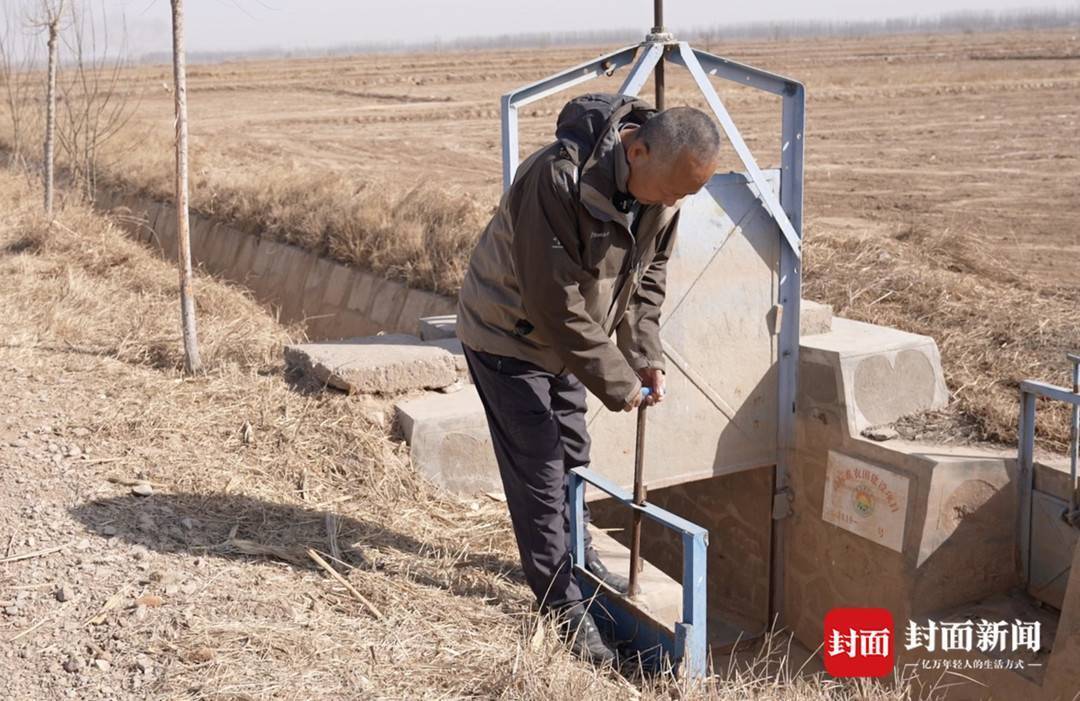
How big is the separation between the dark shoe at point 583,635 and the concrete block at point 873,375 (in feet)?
10.8

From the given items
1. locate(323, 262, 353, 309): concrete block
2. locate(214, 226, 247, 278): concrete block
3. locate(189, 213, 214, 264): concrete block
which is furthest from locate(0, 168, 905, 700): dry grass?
locate(189, 213, 214, 264): concrete block

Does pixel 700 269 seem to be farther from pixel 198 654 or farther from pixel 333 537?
pixel 198 654

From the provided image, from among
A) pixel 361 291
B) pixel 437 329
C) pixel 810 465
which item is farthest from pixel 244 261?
pixel 810 465

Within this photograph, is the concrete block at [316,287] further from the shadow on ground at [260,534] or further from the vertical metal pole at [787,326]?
the shadow on ground at [260,534]

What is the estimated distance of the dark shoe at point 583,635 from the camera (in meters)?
3.83

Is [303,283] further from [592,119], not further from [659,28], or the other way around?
[592,119]

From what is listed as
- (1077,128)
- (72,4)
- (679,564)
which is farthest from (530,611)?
(1077,128)

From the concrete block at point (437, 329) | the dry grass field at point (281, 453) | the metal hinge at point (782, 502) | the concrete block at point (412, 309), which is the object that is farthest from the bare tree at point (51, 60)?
the metal hinge at point (782, 502)

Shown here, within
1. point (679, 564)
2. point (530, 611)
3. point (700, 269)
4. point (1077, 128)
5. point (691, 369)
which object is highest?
point (1077, 128)

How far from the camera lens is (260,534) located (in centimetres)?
448

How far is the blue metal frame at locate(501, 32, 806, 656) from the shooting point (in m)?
5.70

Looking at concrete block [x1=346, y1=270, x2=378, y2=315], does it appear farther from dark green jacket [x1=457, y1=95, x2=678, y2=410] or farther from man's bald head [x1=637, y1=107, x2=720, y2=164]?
man's bald head [x1=637, y1=107, x2=720, y2=164]

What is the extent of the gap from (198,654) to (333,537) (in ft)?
3.53

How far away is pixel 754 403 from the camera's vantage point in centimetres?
697
